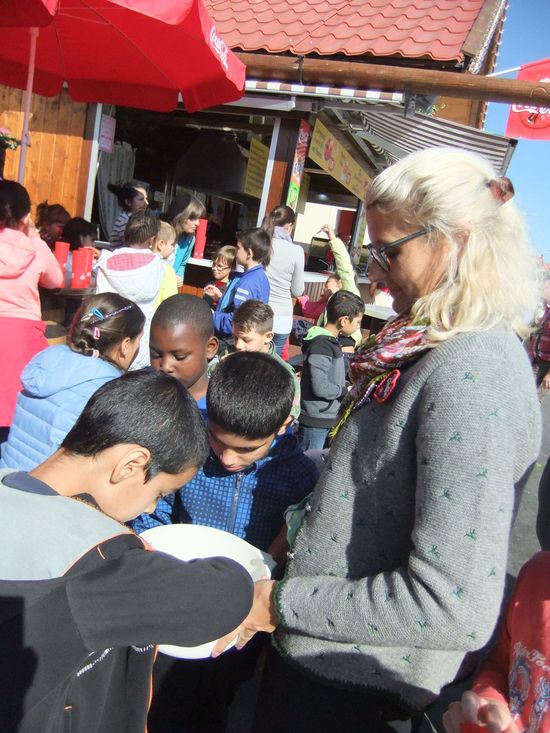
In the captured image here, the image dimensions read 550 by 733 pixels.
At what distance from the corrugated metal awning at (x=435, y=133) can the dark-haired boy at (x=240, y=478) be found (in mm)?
5458

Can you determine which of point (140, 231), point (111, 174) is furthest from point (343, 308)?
point (111, 174)

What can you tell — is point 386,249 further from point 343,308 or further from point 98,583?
point 343,308

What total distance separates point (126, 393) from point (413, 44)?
5856 millimetres

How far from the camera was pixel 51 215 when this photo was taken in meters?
5.91

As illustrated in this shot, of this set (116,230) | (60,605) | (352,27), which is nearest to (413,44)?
(352,27)

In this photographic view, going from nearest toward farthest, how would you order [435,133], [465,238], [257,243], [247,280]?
[465,238] → [247,280] → [257,243] → [435,133]

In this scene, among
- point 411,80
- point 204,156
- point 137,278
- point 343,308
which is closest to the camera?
point 137,278

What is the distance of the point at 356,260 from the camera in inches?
424

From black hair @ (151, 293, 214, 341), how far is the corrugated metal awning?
188 inches

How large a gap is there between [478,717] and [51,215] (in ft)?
19.5

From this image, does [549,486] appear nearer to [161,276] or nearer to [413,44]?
[161,276]

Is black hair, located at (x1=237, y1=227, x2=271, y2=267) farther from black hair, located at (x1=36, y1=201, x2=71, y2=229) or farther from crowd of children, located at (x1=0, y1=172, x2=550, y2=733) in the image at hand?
black hair, located at (x1=36, y1=201, x2=71, y2=229)

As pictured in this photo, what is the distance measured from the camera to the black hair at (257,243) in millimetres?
4480

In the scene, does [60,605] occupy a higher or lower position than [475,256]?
lower
